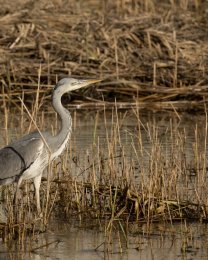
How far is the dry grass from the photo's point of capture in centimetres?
1413

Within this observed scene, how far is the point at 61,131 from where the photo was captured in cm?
823

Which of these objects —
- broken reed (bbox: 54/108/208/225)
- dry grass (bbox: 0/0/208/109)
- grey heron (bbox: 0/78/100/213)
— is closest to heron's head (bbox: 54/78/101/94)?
grey heron (bbox: 0/78/100/213)

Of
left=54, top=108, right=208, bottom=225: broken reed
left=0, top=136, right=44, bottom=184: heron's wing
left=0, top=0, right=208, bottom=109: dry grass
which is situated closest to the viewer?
left=54, top=108, right=208, bottom=225: broken reed

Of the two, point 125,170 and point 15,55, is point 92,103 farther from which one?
point 125,170

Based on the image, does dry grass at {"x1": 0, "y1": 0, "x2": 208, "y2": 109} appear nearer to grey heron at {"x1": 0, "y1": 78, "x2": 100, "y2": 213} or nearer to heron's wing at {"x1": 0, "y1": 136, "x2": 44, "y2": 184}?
grey heron at {"x1": 0, "y1": 78, "x2": 100, "y2": 213}

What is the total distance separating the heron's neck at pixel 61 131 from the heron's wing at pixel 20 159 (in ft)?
0.56

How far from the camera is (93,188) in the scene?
7.93 meters

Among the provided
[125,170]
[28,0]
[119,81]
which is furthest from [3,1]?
[125,170]

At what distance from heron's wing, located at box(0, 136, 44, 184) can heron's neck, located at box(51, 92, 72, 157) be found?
0.17m

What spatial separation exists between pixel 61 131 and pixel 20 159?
527 millimetres

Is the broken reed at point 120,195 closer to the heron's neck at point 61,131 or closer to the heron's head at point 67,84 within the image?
the heron's neck at point 61,131

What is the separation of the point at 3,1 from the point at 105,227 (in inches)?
391

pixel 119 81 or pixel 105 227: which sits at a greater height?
pixel 119 81

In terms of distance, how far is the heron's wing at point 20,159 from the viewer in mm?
7941
